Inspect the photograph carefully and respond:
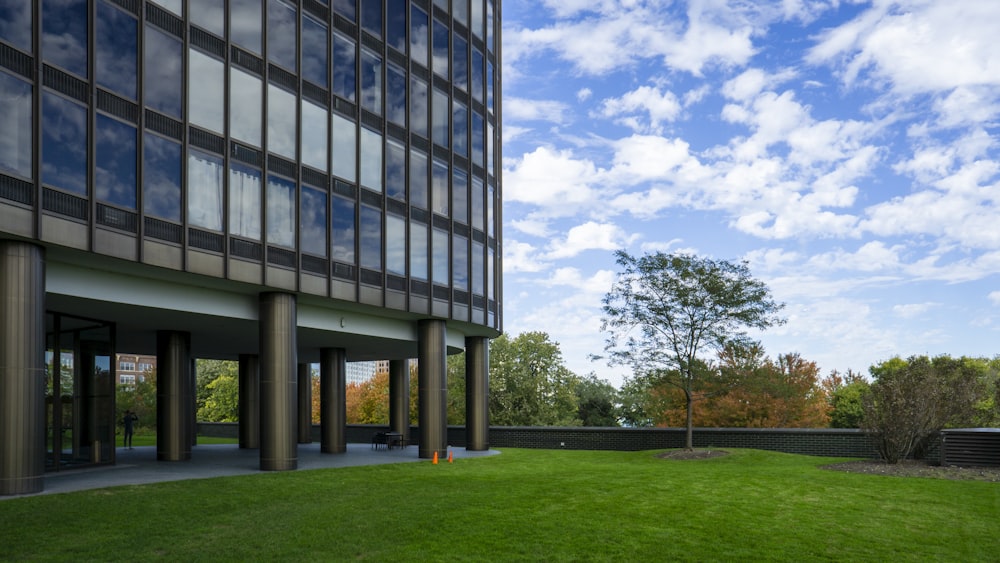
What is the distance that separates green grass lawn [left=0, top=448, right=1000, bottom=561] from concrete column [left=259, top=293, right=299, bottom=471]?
2.24 meters

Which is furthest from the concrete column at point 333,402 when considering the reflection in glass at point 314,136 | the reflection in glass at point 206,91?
the reflection in glass at point 206,91

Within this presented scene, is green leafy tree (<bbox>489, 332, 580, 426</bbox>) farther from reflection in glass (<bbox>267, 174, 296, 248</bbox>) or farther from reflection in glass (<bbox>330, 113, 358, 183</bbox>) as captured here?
reflection in glass (<bbox>267, 174, 296, 248</bbox>)

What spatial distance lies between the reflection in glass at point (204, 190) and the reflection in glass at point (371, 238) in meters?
6.12

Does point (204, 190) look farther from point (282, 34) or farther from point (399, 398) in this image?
point (399, 398)

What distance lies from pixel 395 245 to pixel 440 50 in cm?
879

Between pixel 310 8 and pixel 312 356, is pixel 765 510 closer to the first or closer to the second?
pixel 310 8

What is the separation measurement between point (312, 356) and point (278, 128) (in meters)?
19.4

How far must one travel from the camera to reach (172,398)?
31.4 metres

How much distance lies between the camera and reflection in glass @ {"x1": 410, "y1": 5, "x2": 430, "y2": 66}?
105 ft

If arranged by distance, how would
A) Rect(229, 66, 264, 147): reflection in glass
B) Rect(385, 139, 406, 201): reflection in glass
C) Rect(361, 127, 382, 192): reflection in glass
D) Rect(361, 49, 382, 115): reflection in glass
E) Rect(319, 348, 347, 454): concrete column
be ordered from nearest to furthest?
1. Rect(229, 66, 264, 147): reflection in glass
2. Rect(361, 127, 382, 192): reflection in glass
3. Rect(361, 49, 382, 115): reflection in glass
4. Rect(385, 139, 406, 201): reflection in glass
5. Rect(319, 348, 347, 454): concrete column

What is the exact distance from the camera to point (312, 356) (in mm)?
42969

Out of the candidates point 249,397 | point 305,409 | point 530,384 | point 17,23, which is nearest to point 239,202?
point 17,23

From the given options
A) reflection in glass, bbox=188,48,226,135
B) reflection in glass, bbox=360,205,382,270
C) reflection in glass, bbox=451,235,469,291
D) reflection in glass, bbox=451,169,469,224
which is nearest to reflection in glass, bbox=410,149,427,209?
reflection in glass, bbox=451,169,469,224

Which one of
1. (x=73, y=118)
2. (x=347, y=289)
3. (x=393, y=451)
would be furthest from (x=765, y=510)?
(x=393, y=451)
